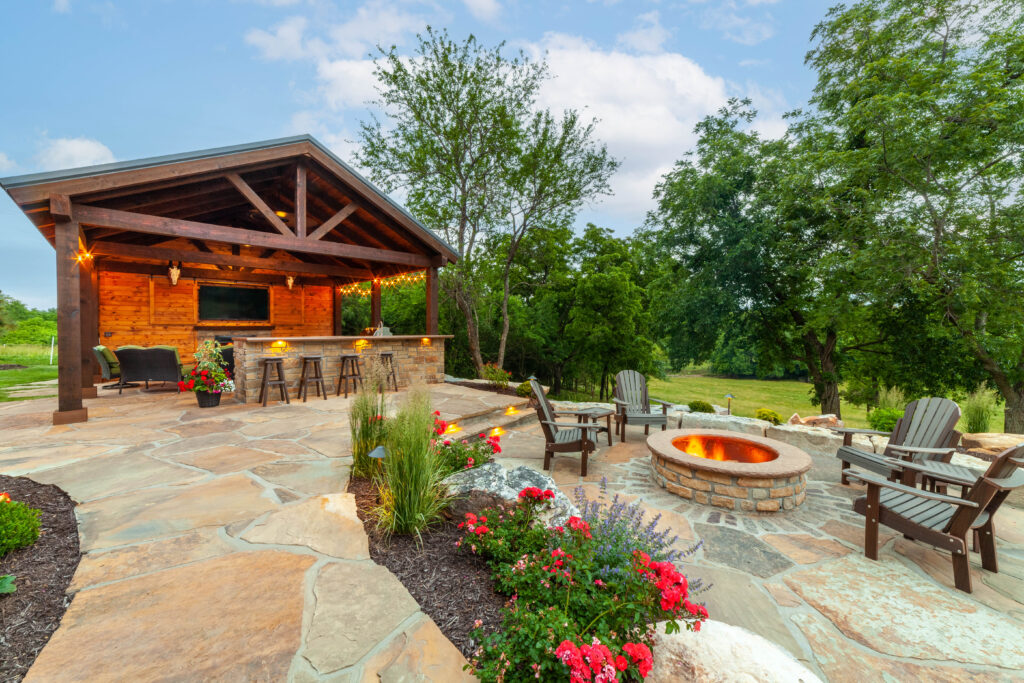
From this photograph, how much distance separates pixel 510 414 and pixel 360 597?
4.42 metres

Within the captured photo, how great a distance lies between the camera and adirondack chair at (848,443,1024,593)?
2.20m

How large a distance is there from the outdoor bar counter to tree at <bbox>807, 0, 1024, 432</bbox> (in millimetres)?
9139

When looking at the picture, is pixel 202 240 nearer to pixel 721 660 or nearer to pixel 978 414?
pixel 721 660

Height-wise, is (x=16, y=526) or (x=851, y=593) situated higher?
(x=16, y=526)

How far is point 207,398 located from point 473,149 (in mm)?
8431

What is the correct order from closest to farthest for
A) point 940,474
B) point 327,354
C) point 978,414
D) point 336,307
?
point 940,474
point 978,414
point 327,354
point 336,307

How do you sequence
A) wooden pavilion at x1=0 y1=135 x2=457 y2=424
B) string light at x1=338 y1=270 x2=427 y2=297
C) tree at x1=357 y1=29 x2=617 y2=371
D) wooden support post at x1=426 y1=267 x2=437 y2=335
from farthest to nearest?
tree at x1=357 y1=29 x2=617 y2=371, string light at x1=338 y1=270 x2=427 y2=297, wooden support post at x1=426 y1=267 x2=437 y2=335, wooden pavilion at x1=0 y1=135 x2=457 y2=424

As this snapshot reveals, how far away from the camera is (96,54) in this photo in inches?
1006

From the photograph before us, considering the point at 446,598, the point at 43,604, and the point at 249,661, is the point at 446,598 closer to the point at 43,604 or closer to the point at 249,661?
the point at 249,661

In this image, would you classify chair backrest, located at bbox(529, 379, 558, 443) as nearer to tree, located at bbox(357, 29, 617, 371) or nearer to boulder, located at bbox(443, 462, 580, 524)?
boulder, located at bbox(443, 462, 580, 524)

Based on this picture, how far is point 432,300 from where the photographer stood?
866cm

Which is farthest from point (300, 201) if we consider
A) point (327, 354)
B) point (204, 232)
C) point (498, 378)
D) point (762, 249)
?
point (762, 249)

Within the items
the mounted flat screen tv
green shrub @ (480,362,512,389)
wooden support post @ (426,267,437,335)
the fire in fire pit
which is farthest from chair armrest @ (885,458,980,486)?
the mounted flat screen tv

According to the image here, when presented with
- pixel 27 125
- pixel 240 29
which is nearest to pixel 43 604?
pixel 240 29
